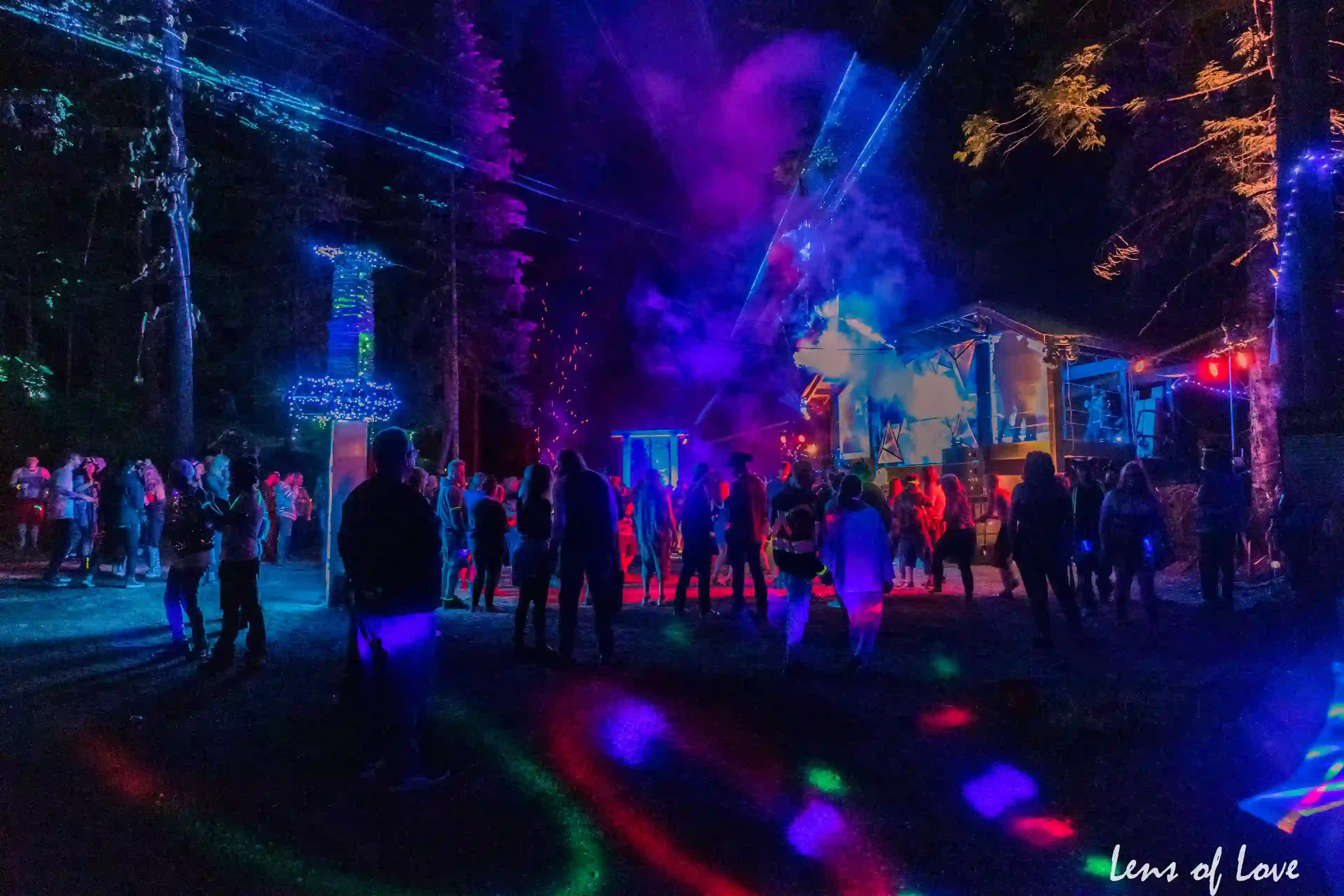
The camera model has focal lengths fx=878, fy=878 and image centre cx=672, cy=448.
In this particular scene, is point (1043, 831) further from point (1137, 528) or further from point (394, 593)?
point (1137, 528)

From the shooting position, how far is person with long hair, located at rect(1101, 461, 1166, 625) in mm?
8945

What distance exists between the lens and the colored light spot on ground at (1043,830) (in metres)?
4.10

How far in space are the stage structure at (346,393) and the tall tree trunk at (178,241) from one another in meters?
8.66

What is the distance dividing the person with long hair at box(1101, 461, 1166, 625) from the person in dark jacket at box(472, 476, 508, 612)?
660 cm

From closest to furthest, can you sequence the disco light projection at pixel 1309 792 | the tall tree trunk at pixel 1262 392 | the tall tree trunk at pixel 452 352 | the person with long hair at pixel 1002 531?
the disco light projection at pixel 1309 792
the person with long hair at pixel 1002 531
the tall tree trunk at pixel 1262 392
the tall tree trunk at pixel 452 352

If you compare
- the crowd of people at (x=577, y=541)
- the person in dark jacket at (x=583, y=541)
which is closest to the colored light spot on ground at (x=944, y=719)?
the crowd of people at (x=577, y=541)

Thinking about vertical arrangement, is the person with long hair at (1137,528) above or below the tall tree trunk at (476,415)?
below

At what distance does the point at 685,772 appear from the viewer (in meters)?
4.93

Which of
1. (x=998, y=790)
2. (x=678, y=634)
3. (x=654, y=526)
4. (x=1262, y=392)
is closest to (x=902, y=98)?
(x=1262, y=392)

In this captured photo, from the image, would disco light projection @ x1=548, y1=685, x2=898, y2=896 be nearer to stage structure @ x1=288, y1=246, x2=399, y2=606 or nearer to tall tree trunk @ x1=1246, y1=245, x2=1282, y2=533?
stage structure @ x1=288, y1=246, x2=399, y2=606

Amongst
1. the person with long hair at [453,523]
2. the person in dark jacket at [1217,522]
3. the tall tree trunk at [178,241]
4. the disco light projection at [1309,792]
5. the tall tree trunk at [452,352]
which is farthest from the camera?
the tall tree trunk at [452,352]

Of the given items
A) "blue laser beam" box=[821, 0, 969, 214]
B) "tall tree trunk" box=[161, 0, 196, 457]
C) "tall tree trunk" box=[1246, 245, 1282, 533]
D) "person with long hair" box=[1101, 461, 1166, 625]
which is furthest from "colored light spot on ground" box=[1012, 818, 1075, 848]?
"tall tree trunk" box=[161, 0, 196, 457]

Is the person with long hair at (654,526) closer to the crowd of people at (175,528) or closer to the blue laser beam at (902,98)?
the crowd of people at (175,528)

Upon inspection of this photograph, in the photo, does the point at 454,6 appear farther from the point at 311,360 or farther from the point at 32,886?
the point at 32,886
